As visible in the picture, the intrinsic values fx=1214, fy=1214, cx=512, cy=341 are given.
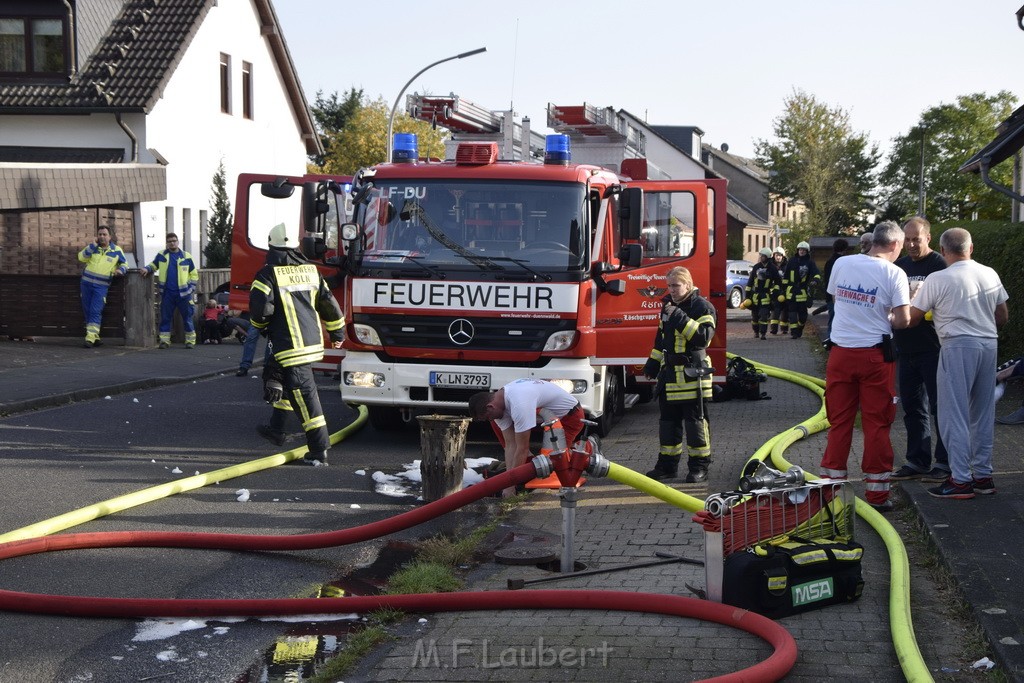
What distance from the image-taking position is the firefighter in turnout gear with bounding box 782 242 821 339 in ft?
76.8

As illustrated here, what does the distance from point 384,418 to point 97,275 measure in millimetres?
9358

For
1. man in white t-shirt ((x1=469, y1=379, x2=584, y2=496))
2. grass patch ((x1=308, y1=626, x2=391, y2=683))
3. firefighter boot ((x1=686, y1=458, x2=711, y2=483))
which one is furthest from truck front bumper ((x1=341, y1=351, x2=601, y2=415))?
grass patch ((x1=308, y1=626, x2=391, y2=683))

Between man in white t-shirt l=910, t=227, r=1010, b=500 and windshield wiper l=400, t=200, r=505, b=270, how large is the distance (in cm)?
380

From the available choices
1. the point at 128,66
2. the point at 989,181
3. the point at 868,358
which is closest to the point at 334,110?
the point at 128,66

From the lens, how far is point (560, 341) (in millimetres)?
10406

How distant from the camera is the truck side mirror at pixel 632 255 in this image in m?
10.7

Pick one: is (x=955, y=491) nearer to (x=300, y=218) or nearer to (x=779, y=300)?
(x=300, y=218)

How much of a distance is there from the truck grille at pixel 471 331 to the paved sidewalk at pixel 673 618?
1260 millimetres

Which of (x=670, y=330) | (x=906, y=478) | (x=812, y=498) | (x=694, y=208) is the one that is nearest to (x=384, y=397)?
(x=670, y=330)

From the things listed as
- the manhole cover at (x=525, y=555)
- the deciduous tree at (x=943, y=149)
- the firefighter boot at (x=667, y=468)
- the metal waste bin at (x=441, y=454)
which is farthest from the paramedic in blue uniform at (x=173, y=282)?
the deciduous tree at (x=943, y=149)

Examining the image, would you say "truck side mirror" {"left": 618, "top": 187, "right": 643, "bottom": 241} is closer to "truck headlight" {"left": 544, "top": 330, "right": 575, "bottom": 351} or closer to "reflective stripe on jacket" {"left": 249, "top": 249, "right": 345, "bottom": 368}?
"truck headlight" {"left": 544, "top": 330, "right": 575, "bottom": 351}

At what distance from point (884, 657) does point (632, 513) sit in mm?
3122

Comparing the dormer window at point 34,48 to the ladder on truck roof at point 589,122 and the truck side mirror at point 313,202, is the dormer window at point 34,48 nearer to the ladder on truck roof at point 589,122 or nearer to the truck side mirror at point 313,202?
the ladder on truck roof at point 589,122

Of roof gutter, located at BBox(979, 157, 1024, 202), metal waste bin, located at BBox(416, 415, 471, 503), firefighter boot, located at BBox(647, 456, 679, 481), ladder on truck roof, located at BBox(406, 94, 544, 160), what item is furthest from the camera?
roof gutter, located at BBox(979, 157, 1024, 202)
